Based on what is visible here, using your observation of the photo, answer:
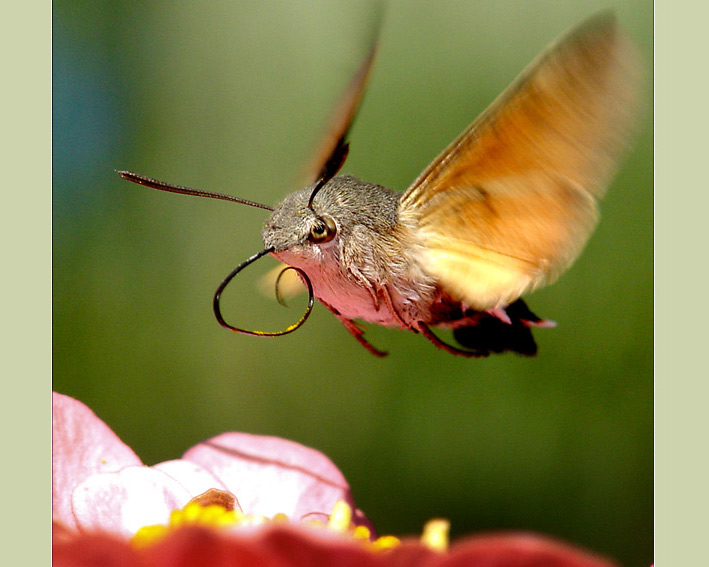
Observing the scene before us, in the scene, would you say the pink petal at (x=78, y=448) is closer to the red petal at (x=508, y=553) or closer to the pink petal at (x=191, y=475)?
the pink petal at (x=191, y=475)

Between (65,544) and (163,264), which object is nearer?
(65,544)

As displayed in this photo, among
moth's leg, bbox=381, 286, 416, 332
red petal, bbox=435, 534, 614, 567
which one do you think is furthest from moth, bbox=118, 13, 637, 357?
red petal, bbox=435, 534, 614, 567

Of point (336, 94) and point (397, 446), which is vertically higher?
point (336, 94)

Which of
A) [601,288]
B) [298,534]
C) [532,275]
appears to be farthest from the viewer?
[601,288]

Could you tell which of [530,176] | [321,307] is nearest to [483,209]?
[530,176]

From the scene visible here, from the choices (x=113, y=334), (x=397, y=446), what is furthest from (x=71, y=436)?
(x=397, y=446)

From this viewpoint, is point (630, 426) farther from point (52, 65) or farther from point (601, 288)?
point (52, 65)

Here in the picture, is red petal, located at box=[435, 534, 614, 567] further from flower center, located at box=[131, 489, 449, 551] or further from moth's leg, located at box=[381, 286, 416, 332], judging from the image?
moth's leg, located at box=[381, 286, 416, 332]
